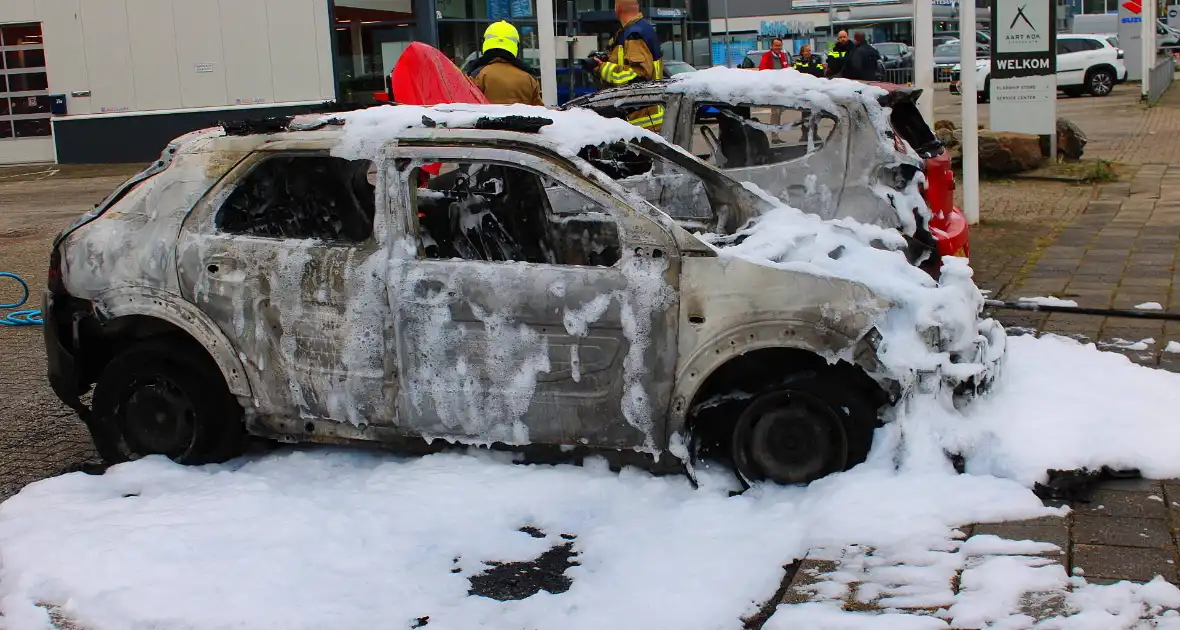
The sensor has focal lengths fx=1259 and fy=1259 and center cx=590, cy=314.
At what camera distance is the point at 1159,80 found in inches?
1231

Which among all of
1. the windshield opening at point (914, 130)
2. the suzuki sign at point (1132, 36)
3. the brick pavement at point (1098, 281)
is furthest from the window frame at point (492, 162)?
the suzuki sign at point (1132, 36)

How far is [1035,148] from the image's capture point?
16.2m

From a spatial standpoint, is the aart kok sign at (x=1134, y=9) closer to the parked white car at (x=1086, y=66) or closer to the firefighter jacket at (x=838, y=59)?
the parked white car at (x=1086, y=66)

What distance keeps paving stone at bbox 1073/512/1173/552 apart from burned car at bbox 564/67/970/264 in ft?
9.69

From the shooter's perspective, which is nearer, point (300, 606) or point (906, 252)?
point (300, 606)

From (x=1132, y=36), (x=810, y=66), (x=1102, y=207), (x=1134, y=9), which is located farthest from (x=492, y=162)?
(x=1134, y=9)

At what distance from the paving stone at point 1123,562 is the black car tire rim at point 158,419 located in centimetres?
378

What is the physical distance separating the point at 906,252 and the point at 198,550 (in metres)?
4.11

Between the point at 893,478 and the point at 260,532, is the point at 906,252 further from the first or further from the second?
the point at 260,532

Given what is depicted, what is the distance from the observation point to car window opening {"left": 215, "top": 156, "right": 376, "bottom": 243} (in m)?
5.91

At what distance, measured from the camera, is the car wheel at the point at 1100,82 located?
33.2m

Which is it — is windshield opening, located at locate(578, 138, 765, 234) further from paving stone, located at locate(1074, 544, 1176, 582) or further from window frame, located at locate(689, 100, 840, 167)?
paving stone, located at locate(1074, 544, 1176, 582)

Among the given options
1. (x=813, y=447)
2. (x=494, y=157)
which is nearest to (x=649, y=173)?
(x=494, y=157)

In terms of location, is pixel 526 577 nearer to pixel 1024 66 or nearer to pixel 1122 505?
pixel 1122 505
